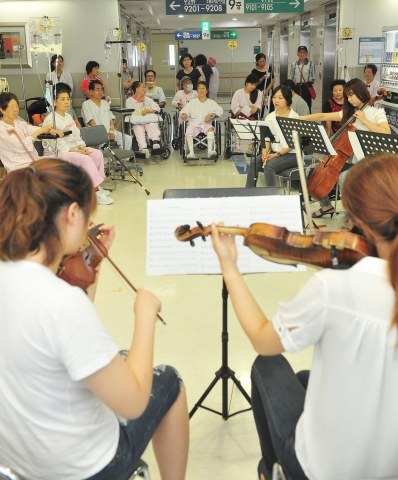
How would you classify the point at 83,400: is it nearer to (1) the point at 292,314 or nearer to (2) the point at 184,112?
(1) the point at 292,314

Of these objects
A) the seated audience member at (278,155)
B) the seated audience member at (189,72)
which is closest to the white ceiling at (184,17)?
the seated audience member at (189,72)

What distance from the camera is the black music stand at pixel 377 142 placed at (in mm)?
3455

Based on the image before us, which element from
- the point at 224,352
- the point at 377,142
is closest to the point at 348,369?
the point at 224,352

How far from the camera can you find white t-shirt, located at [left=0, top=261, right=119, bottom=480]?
1085 millimetres

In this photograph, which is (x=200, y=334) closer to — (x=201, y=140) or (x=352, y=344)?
(x=352, y=344)

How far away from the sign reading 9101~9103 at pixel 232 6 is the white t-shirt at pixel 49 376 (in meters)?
8.28

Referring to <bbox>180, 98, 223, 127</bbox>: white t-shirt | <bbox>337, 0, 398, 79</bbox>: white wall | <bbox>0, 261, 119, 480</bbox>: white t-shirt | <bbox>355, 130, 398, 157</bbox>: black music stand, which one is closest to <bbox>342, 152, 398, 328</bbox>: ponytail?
<bbox>0, 261, 119, 480</bbox>: white t-shirt

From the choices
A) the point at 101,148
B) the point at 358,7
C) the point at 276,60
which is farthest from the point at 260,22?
the point at 101,148

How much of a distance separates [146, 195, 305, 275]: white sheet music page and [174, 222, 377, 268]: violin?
0.21 metres

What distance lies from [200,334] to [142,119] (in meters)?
5.41

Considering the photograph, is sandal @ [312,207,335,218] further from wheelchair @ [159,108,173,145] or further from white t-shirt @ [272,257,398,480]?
white t-shirt @ [272,257,398,480]

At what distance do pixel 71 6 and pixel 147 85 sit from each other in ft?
5.17

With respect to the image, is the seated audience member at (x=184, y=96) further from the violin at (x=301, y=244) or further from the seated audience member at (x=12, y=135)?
the violin at (x=301, y=244)

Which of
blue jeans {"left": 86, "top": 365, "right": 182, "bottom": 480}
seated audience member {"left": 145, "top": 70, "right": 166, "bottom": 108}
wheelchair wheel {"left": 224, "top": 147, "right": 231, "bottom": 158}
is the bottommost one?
wheelchair wheel {"left": 224, "top": 147, "right": 231, "bottom": 158}
